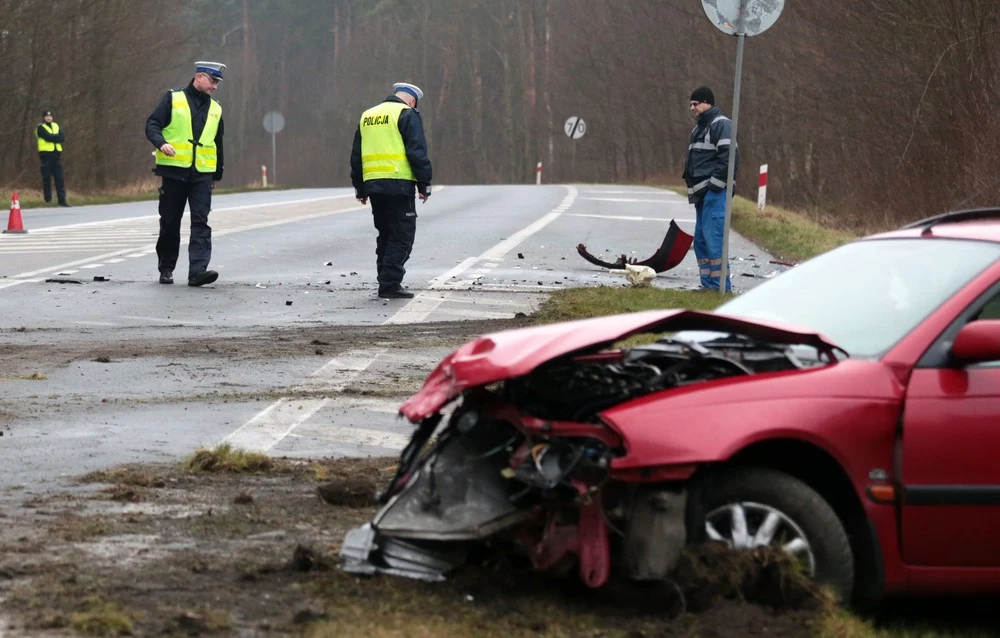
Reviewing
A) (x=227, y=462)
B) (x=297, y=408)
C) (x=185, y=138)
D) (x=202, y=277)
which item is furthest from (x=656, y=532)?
(x=185, y=138)

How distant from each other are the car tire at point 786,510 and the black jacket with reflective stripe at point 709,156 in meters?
10.7

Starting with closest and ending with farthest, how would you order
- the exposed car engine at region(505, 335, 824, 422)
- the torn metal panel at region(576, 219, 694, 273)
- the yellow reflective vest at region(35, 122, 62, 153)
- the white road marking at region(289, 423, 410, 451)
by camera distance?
the exposed car engine at region(505, 335, 824, 422), the white road marking at region(289, 423, 410, 451), the torn metal panel at region(576, 219, 694, 273), the yellow reflective vest at region(35, 122, 62, 153)

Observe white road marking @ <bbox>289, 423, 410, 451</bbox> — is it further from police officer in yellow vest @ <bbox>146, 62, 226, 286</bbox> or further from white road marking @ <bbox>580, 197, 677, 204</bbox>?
white road marking @ <bbox>580, 197, 677, 204</bbox>

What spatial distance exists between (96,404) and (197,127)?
735 centimetres

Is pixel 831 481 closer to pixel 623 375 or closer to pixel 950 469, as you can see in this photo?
pixel 950 469

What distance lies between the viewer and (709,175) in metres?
15.2

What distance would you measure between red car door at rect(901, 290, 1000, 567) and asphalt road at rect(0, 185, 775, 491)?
10.2 ft

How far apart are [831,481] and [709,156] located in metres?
10.7

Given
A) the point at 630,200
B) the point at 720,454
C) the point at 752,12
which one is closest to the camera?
the point at 720,454

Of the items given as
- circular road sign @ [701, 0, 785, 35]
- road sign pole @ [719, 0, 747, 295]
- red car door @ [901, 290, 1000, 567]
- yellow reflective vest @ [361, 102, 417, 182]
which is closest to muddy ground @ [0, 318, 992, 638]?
red car door @ [901, 290, 1000, 567]

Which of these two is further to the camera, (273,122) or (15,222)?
(273,122)

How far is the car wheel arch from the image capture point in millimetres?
4691

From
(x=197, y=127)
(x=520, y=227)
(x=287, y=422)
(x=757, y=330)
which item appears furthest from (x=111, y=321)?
(x=520, y=227)

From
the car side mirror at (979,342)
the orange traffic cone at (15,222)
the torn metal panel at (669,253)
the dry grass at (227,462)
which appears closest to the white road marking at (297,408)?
the dry grass at (227,462)
